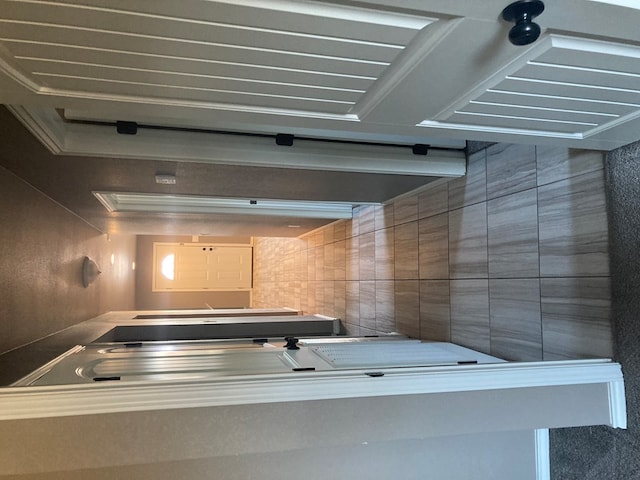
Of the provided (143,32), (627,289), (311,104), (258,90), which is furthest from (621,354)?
(143,32)

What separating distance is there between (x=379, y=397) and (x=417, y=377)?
13cm

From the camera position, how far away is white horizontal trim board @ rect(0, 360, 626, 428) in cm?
107

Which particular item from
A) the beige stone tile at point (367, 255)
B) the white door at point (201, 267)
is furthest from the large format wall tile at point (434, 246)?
the white door at point (201, 267)

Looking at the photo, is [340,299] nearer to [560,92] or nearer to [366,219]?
[366,219]

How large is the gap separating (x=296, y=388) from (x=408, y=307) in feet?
5.09

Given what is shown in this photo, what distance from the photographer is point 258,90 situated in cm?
94

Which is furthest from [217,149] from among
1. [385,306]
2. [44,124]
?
[385,306]

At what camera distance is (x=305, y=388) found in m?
1.21

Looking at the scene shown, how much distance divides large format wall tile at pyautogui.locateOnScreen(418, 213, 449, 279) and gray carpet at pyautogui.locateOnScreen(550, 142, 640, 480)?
932mm

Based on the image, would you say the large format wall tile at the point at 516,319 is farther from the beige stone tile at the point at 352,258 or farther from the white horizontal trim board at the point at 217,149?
the beige stone tile at the point at 352,258

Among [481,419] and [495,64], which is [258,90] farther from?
[481,419]

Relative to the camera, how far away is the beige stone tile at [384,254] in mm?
2881

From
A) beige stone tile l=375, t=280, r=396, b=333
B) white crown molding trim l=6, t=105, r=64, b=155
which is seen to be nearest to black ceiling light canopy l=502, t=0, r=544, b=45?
white crown molding trim l=6, t=105, r=64, b=155

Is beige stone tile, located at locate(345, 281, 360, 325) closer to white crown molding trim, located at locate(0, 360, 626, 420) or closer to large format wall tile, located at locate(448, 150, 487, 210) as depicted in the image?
large format wall tile, located at locate(448, 150, 487, 210)
